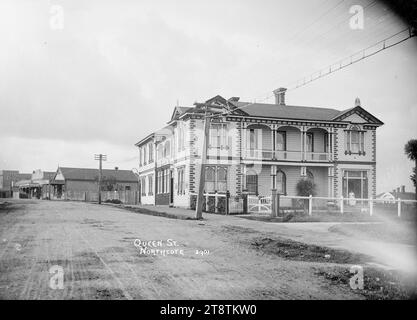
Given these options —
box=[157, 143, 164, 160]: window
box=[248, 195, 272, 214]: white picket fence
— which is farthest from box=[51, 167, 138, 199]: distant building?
box=[248, 195, 272, 214]: white picket fence

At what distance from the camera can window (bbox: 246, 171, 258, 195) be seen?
29531 mm

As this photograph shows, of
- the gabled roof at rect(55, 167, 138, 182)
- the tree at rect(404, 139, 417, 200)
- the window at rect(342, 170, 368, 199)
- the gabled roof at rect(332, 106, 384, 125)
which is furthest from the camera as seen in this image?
the gabled roof at rect(55, 167, 138, 182)

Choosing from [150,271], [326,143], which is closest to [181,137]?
[326,143]

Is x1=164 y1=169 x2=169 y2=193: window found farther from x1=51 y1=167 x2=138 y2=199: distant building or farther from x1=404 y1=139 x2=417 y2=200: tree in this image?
x1=51 y1=167 x2=138 y2=199: distant building

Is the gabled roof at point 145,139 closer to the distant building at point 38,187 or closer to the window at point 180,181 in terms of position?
the window at point 180,181

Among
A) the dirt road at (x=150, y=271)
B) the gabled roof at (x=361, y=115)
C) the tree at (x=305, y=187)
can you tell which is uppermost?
the gabled roof at (x=361, y=115)

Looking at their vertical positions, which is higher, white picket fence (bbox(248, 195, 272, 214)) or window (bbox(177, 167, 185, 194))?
window (bbox(177, 167, 185, 194))

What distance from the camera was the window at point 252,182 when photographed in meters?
29.5

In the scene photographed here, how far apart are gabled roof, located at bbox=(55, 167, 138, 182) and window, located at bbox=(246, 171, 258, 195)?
43.7m

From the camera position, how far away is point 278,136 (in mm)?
30594

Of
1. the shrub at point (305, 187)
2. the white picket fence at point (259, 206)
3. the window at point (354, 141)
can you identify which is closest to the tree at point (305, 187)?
the shrub at point (305, 187)

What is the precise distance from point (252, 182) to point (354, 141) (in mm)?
7693

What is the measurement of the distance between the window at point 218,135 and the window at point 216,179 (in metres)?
1.50
